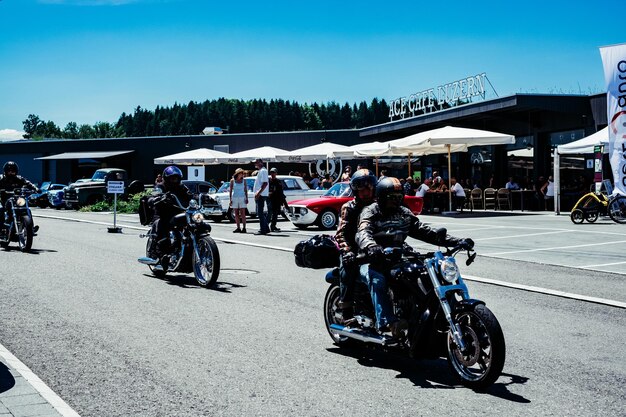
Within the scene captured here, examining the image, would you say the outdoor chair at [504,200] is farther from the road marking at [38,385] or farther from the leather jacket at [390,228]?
the road marking at [38,385]

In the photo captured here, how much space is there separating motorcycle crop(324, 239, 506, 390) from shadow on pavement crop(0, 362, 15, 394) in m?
2.56

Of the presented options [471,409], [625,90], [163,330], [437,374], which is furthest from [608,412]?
[625,90]

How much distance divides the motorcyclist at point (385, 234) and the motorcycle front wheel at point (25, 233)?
983 cm

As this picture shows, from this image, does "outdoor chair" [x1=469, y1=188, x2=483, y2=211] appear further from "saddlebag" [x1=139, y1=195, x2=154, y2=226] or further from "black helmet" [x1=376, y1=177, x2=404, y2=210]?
"black helmet" [x1=376, y1=177, x2=404, y2=210]

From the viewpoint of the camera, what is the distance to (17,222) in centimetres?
1444

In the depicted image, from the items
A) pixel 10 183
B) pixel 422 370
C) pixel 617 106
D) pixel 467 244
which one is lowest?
pixel 422 370

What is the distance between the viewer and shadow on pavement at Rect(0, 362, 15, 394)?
5.01 metres

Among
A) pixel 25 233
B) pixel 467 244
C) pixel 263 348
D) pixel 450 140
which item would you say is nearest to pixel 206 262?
pixel 263 348

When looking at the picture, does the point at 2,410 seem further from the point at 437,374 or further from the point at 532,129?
the point at 532,129

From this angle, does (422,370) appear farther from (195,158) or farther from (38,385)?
(195,158)

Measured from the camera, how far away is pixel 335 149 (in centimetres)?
3197

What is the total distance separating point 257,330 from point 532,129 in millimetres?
27324

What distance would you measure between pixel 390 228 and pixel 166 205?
5503 mm

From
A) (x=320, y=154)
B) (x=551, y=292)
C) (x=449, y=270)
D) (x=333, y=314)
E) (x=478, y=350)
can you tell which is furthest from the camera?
(x=320, y=154)
